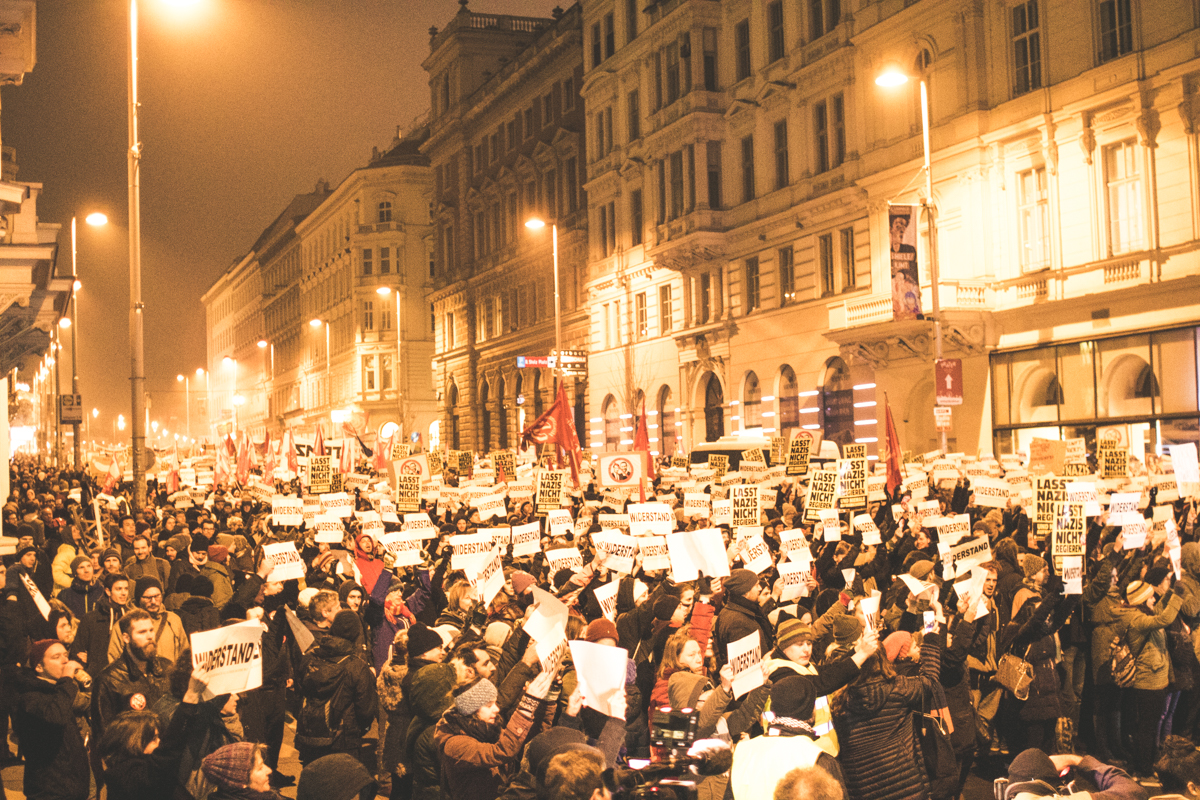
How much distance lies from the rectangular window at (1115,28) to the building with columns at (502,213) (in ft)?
92.3

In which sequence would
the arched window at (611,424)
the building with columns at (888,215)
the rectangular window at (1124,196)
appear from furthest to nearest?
the arched window at (611,424) < the rectangular window at (1124,196) < the building with columns at (888,215)

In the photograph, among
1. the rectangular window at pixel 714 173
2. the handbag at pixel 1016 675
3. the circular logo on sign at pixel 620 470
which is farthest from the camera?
the rectangular window at pixel 714 173

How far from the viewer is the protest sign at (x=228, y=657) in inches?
255

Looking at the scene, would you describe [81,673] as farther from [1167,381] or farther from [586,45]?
[586,45]

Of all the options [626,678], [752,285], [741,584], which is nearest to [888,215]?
[752,285]

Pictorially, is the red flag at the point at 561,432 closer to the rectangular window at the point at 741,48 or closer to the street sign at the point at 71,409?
the street sign at the point at 71,409

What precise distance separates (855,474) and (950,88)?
752 inches

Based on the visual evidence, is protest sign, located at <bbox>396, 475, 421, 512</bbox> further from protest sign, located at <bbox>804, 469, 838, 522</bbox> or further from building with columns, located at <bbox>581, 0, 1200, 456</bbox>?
building with columns, located at <bbox>581, 0, 1200, 456</bbox>

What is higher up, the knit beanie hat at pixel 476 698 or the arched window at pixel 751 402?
the arched window at pixel 751 402

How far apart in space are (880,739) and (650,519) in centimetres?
660

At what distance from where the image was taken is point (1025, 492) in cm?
1778

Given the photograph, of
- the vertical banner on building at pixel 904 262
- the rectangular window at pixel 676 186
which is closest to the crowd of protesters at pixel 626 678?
A: the vertical banner on building at pixel 904 262

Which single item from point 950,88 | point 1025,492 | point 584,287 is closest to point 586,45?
point 584,287

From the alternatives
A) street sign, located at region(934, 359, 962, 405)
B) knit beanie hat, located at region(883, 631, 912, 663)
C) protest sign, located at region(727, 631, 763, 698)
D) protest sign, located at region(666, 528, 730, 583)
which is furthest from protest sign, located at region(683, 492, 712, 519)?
street sign, located at region(934, 359, 962, 405)
